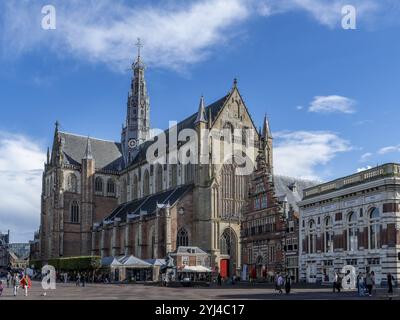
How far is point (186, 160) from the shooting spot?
8712 cm

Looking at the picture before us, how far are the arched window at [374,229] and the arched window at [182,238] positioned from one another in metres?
38.5

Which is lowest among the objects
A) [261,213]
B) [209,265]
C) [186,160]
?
[209,265]

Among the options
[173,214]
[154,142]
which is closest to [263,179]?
[173,214]

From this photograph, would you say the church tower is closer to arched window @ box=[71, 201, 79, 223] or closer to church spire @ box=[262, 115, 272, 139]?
arched window @ box=[71, 201, 79, 223]

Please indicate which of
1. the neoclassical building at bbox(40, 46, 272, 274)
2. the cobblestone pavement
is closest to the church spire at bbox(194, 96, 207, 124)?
the neoclassical building at bbox(40, 46, 272, 274)

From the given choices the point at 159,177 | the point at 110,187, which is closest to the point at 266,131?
the point at 159,177

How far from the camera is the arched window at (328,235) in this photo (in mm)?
52719

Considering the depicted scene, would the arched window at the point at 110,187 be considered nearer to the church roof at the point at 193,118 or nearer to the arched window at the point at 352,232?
the church roof at the point at 193,118

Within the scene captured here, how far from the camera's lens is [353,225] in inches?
1944

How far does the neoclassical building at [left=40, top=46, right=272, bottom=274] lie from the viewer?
8156cm

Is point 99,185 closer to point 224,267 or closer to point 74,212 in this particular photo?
point 74,212
